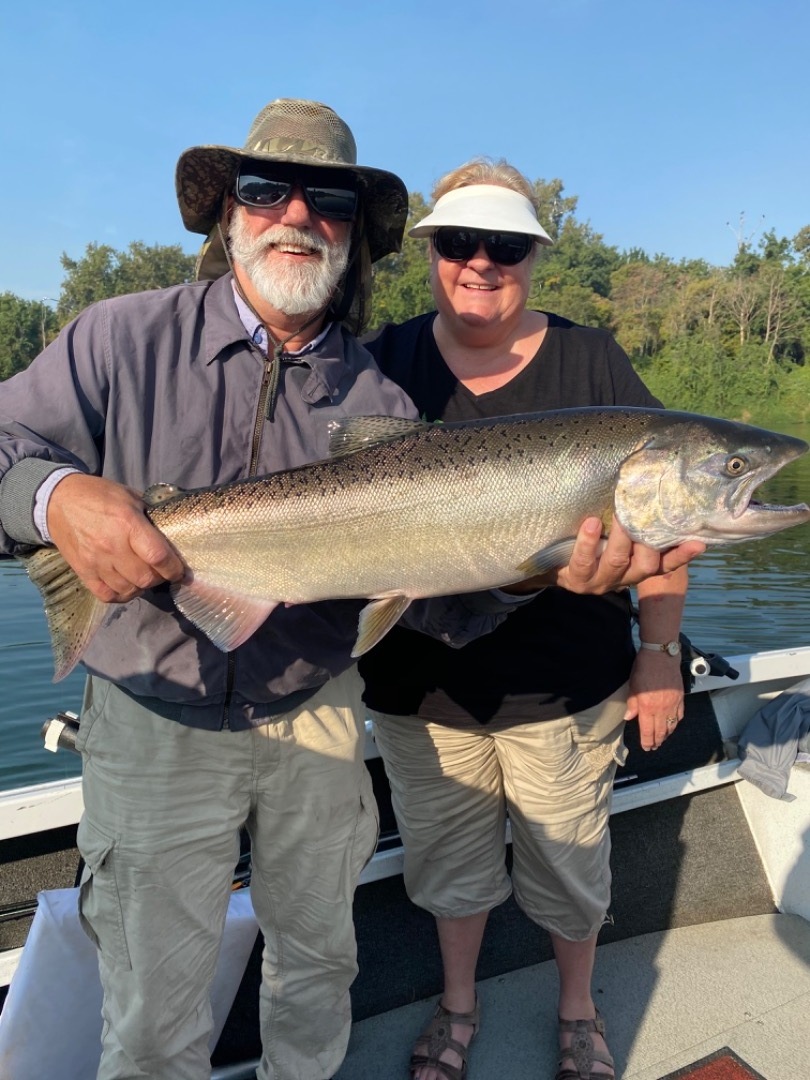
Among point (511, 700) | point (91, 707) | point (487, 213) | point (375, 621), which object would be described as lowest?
point (511, 700)

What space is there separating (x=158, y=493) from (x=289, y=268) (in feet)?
3.00

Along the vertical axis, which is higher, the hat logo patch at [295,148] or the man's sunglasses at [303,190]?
the hat logo patch at [295,148]

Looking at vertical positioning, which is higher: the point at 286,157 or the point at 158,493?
the point at 286,157

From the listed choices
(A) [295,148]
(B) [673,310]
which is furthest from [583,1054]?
(B) [673,310]

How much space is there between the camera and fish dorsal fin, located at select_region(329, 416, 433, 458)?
288cm

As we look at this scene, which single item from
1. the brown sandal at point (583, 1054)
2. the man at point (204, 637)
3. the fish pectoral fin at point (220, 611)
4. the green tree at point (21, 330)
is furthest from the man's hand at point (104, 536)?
the green tree at point (21, 330)

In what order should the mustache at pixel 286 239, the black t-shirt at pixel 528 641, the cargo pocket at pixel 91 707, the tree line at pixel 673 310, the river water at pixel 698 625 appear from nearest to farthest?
the cargo pocket at pixel 91 707 → the mustache at pixel 286 239 → the black t-shirt at pixel 528 641 → the river water at pixel 698 625 → the tree line at pixel 673 310

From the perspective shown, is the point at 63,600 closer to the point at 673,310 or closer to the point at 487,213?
the point at 487,213

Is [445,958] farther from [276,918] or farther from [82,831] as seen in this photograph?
[82,831]

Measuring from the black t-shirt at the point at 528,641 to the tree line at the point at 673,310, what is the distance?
136ft

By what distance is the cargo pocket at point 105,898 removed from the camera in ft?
8.37

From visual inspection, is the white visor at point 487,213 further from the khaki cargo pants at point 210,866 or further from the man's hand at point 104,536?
the khaki cargo pants at point 210,866

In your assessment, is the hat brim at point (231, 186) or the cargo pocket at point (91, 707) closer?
the cargo pocket at point (91, 707)

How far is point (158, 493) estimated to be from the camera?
2.61 m
